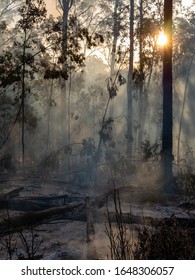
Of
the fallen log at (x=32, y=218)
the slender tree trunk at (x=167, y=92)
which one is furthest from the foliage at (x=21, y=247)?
the slender tree trunk at (x=167, y=92)

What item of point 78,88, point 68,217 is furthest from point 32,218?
point 78,88

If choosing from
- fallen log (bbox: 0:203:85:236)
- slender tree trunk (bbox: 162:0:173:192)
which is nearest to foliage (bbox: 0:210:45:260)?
fallen log (bbox: 0:203:85:236)

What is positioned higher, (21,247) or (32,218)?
(32,218)

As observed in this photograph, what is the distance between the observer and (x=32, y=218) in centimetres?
794

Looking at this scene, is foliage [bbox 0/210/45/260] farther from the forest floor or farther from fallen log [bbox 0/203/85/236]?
fallen log [bbox 0/203/85/236]

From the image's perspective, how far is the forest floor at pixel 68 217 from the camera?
6645 mm

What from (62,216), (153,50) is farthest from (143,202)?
(153,50)

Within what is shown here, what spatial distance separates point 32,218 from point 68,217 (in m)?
1.17

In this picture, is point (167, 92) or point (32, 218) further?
point (167, 92)

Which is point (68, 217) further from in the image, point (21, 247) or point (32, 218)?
point (21, 247)

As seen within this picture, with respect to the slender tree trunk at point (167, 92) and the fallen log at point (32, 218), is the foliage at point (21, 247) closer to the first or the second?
the fallen log at point (32, 218)

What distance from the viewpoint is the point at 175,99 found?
139ft
